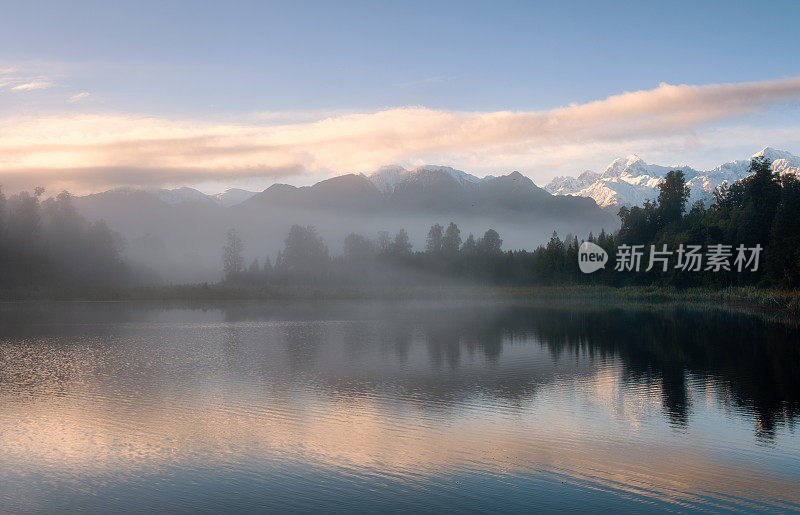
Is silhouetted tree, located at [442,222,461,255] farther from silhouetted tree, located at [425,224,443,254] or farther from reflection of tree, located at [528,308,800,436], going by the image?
reflection of tree, located at [528,308,800,436]

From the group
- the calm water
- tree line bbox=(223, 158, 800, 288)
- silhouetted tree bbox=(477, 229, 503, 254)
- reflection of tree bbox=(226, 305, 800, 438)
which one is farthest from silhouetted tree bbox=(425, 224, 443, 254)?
the calm water

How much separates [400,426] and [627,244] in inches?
4723

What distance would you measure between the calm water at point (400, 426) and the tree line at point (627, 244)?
44742 mm

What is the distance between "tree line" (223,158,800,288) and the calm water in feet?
147

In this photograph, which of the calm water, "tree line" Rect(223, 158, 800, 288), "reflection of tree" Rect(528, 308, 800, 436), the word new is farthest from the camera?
the word new

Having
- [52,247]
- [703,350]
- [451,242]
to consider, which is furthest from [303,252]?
[703,350]

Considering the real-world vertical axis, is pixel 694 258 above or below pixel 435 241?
below

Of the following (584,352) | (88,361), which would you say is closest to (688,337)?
(584,352)

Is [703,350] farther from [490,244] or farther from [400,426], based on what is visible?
[490,244]

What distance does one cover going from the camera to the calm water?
595 inches

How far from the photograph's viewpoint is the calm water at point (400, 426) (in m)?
15.1

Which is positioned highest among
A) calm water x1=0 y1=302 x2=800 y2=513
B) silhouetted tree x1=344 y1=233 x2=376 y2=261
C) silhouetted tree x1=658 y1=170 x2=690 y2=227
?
silhouetted tree x1=658 y1=170 x2=690 y2=227

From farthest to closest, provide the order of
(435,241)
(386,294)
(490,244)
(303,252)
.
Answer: (435,241), (490,244), (303,252), (386,294)

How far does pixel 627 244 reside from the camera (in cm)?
13138
